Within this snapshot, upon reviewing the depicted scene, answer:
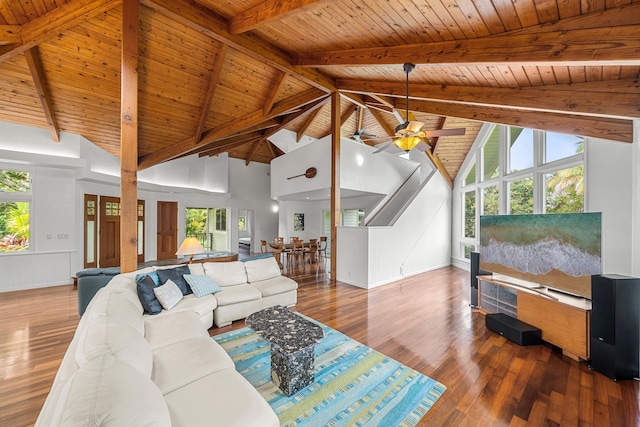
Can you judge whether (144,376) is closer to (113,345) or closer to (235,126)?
(113,345)

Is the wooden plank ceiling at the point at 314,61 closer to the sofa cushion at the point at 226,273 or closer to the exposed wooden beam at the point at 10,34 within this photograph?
the exposed wooden beam at the point at 10,34

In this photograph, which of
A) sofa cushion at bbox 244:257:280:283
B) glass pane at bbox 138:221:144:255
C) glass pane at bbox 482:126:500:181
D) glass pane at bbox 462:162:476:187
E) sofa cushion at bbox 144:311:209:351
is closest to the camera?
sofa cushion at bbox 144:311:209:351

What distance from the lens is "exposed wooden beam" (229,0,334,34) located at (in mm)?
2932

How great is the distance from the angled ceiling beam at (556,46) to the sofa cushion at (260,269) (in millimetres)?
3784

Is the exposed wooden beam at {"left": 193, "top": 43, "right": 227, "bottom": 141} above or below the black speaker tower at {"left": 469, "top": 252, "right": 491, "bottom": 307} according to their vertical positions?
above

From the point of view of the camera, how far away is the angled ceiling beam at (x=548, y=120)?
2.82 m

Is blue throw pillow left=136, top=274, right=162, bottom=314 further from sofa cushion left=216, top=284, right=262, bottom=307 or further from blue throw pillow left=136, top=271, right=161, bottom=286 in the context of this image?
sofa cushion left=216, top=284, right=262, bottom=307

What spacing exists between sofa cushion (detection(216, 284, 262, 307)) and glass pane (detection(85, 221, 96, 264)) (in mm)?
5336

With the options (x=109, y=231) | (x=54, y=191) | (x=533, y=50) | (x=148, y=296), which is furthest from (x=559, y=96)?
(x=109, y=231)

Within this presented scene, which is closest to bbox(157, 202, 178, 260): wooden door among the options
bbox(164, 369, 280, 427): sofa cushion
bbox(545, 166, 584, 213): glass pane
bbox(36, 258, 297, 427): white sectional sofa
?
bbox(36, 258, 297, 427): white sectional sofa

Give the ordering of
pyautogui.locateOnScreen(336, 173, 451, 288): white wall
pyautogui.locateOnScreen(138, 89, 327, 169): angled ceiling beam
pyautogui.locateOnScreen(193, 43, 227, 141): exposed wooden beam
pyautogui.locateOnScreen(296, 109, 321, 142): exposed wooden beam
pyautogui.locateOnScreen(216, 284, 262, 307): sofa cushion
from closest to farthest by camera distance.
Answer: pyautogui.locateOnScreen(216, 284, 262, 307): sofa cushion < pyautogui.locateOnScreen(193, 43, 227, 141): exposed wooden beam < pyautogui.locateOnScreen(336, 173, 451, 288): white wall < pyautogui.locateOnScreen(138, 89, 327, 169): angled ceiling beam < pyautogui.locateOnScreen(296, 109, 321, 142): exposed wooden beam

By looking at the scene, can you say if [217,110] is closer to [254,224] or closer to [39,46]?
[39,46]

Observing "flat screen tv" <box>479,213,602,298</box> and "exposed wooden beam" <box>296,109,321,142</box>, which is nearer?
A: "flat screen tv" <box>479,213,602,298</box>

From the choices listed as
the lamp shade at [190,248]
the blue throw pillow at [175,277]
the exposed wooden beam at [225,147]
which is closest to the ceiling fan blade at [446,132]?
the lamp shade at [190,248]
